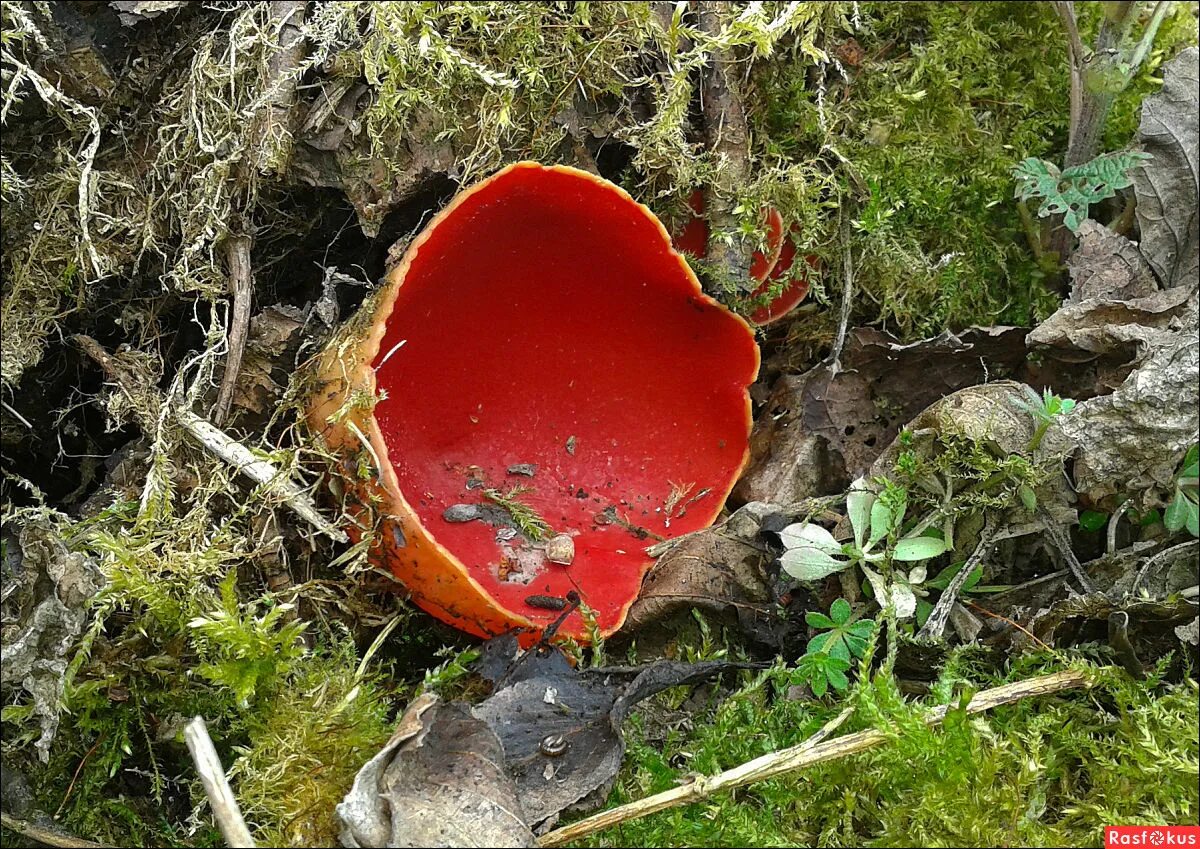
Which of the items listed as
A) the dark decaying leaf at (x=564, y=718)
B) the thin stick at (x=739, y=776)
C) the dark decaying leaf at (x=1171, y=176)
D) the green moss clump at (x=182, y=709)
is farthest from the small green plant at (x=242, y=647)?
the dark decaying leaf at (x=1171, y=176)

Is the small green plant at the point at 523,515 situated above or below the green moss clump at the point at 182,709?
below

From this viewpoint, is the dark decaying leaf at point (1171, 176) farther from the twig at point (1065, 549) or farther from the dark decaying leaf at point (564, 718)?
the dark decaying leaf at point (564, 718)

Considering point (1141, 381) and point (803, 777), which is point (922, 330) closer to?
point (1141, 381)

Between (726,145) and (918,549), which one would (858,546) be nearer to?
(918,549)

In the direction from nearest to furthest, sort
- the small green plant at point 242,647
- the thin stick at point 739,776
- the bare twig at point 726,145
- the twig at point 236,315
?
the thin stick at point 739,776 < the small green plant at point 242,647 < the twig at point 236,315 < the bare twig at point 726,145

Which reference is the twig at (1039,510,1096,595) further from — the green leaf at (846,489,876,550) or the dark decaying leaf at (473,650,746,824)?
the dark decaying leaf at (473,650,746,824)

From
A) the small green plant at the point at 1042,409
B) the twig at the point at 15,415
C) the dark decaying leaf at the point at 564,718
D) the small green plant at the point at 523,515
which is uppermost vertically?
the twig at the point at 15,415

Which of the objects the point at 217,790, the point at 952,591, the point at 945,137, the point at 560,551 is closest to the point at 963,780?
the point at 952,591
